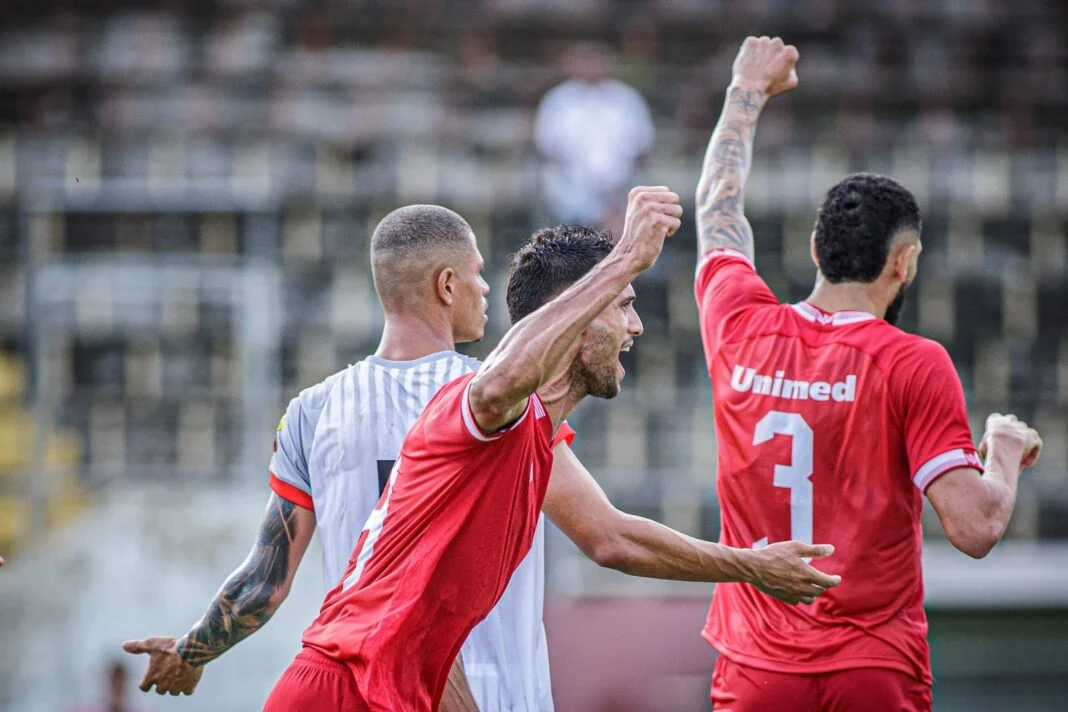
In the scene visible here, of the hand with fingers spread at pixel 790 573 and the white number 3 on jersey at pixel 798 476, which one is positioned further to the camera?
the white number 3 on jersey at pixel 798 476

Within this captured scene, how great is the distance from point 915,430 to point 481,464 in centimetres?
132

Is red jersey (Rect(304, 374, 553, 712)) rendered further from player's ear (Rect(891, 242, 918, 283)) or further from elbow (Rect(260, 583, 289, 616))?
player's ear (Rect(891, 242, 918, 283))

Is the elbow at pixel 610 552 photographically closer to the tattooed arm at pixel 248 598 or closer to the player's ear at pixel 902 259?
the tattooed arm at pixel 248 598

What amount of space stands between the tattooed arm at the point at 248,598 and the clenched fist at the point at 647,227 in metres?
1.29

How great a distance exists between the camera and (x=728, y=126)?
4.49 metres

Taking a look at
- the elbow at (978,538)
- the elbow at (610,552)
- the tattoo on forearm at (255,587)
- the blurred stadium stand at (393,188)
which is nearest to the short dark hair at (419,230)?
the tattoo on forearm at (255,587)

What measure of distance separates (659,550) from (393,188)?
8743 mm

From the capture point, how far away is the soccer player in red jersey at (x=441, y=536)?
2.89 metres

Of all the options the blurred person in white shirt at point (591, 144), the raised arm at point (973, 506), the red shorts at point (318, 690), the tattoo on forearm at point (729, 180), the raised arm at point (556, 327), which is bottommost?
the red shorts at point (318, 690)

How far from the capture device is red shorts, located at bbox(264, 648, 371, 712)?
2922 mm

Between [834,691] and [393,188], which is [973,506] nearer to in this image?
[834,691]

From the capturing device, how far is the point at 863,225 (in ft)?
12.7

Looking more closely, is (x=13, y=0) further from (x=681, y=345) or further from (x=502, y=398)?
(x=502, y=398)

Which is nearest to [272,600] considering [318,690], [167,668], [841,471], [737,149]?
[167,668]
